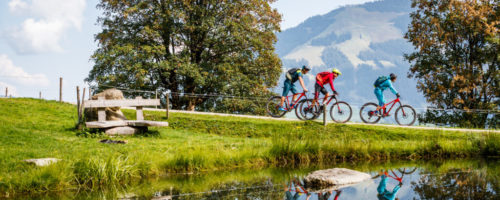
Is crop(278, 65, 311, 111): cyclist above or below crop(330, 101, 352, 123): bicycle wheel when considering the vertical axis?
above

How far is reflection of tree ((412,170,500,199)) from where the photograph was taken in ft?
29.7

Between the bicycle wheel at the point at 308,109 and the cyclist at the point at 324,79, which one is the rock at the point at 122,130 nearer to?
the bicycle wheel at the point at 308,109

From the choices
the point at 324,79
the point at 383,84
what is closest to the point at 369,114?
the point at 383,84

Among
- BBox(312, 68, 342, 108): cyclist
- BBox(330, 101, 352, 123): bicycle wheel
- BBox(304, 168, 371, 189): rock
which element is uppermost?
BBox(312, 68, 342, 108): cyclist

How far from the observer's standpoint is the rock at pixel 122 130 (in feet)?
54.2

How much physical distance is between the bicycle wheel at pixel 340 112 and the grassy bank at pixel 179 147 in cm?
48

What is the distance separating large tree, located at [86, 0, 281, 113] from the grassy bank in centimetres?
552

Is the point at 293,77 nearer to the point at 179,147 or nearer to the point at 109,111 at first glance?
the point at 179,147

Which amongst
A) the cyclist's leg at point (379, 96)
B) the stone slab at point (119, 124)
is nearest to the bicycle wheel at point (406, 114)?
the cyclist's leg at point (379, 96)

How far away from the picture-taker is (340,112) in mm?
19453

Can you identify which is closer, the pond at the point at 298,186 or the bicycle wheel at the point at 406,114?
the pond at the point at 298,186

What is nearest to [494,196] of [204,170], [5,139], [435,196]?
[435,196]

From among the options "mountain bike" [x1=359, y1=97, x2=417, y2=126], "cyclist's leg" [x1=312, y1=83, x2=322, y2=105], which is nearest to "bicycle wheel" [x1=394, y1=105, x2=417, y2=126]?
"mountain bike" [x1=359, y1=97, x2=417, y2=126]

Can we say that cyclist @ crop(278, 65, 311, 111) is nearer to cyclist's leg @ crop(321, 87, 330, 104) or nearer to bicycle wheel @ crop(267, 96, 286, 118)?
cyclist's leg @ crop(321, 87, 330, 104)
